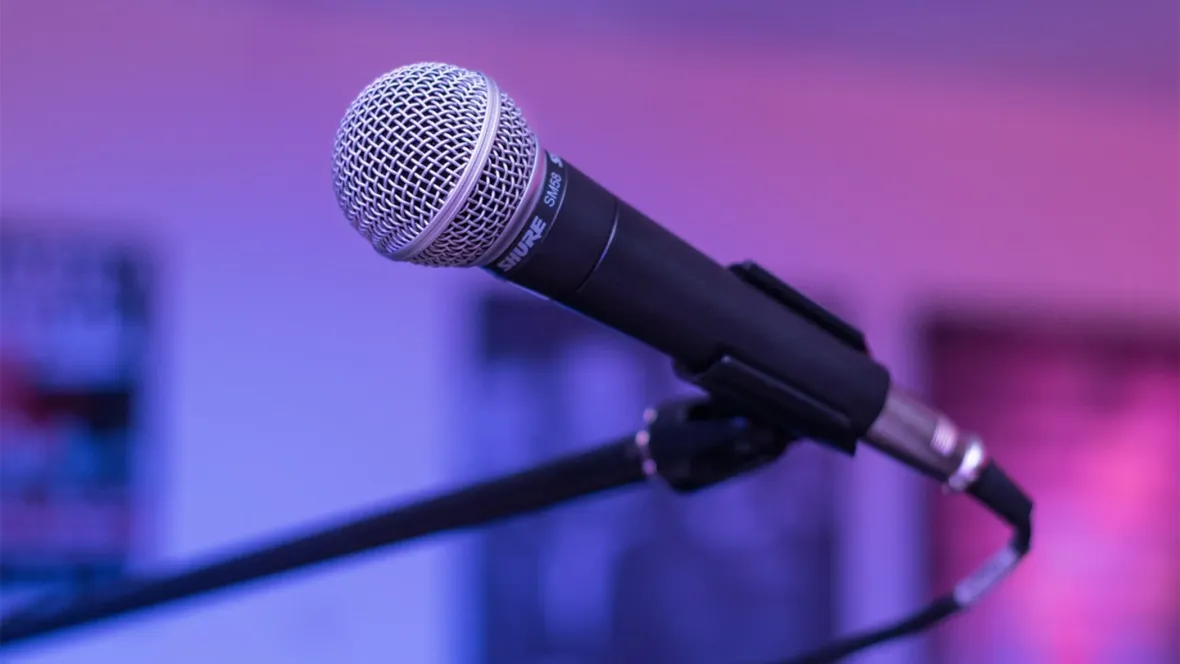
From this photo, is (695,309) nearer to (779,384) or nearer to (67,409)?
(779,384)

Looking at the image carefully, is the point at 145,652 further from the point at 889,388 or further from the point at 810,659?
the point at 889,388

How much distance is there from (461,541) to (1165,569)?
1.74m

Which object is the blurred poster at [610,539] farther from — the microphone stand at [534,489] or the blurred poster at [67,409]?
the microphone stand at [534,489]

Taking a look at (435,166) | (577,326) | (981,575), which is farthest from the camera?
(577,326)

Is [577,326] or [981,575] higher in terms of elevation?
[577,326]

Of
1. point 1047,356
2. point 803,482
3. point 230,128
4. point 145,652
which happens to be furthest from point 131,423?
point 1047,356

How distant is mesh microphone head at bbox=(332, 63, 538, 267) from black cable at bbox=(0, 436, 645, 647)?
15cm

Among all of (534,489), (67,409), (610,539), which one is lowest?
(610,539)

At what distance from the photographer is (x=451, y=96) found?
14.9 inches

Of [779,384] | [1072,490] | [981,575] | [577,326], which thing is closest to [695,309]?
[779,384]

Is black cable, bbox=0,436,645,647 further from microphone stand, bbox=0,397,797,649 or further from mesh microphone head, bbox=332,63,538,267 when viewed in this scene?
mesh microphone head, bbox=332,63,538,267

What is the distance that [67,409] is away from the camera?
5.37 feet

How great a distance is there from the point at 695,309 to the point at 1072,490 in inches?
87.4

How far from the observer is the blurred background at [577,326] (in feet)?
5.46
